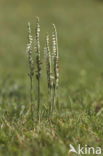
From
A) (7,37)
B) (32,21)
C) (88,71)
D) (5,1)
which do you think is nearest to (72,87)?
(88,71)

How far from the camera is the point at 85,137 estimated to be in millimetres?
3236

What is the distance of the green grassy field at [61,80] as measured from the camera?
3180 mm

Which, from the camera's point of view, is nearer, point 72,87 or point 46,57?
point 46,57

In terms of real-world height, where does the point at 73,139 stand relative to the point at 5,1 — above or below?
below

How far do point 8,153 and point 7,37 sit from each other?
38.1 ft

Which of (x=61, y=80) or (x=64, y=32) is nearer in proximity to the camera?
(x=61, y=80)

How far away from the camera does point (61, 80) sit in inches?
331

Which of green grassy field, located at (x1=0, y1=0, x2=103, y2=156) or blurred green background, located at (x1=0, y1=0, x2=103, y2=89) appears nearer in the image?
green grassy field, located at (x1=0, y1=0, x2=103, y2=156)

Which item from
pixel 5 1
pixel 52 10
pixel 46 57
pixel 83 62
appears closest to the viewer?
pixel 46 57

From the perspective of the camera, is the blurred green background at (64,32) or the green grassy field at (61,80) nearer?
the green grassy field at (61,80)

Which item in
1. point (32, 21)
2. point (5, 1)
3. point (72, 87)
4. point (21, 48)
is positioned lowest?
point (72, 87)

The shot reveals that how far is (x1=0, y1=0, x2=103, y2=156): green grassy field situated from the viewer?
125 inches

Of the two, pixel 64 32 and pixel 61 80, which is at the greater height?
pixel 64 32

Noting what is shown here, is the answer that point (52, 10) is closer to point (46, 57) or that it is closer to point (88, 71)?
point (88, 71)
